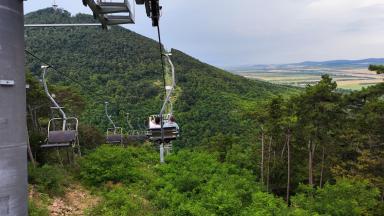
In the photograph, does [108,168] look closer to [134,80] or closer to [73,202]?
[73,202]

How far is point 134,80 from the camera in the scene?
7369 centimetres

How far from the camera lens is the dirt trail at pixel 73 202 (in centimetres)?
1063

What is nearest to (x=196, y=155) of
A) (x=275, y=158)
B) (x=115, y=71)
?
(x=275, y=158)

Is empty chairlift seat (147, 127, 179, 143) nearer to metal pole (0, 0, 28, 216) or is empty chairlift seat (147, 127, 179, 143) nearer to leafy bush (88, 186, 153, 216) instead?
leafy bush (88, 186, 153, 216)

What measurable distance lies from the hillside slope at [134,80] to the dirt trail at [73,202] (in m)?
35.1

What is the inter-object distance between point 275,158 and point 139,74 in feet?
164

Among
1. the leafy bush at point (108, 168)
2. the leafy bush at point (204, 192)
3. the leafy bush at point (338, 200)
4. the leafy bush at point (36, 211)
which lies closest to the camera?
the leafy bush at point (36, 211)

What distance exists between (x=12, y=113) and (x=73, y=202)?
10.2 metres

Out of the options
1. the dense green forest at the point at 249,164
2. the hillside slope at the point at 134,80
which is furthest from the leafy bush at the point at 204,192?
the hillside slope at the point at 134,80

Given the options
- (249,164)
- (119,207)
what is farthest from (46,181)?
(249,164)

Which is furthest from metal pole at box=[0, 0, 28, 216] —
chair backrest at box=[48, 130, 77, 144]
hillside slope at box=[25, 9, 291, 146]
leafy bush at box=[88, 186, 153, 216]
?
hillside slope at box=[25, 9, 291, 146]

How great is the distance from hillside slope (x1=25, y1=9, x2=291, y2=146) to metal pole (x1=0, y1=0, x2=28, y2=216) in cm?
4612

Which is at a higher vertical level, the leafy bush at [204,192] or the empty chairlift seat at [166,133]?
the empty chairlift seat at [166,133]

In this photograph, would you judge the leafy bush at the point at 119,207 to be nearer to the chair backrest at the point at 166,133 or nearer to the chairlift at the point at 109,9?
the chair backrest at the point at 166,133
